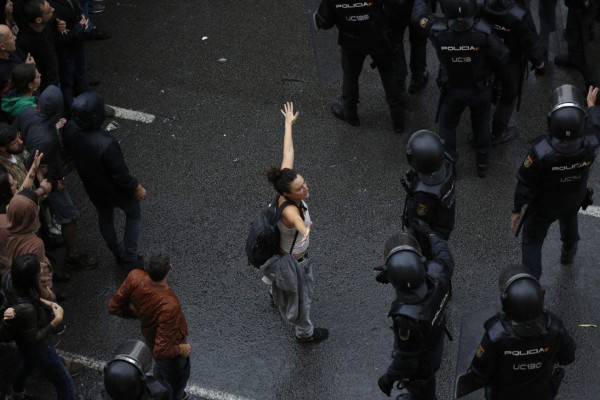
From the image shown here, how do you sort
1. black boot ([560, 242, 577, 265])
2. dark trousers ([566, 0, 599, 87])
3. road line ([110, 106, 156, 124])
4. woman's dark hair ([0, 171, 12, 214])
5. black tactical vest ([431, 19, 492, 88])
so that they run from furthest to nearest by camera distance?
1. road line ([110, 106, 156, 124])
2. dark trousers ([566, 0, 599, 87])
3. black tactical vest ([431, 19, 492, 88])
4. black boot ([560, 242, 577, 265])
5. woman's dark hair ([0, 171, 12, 214])

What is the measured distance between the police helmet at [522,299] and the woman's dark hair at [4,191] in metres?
3.77

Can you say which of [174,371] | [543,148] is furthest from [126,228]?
[543,148]

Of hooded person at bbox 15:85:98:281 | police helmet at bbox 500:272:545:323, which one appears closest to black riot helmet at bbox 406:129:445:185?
police helmet at bbox 500:272:545:323

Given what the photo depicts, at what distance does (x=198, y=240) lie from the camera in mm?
8539

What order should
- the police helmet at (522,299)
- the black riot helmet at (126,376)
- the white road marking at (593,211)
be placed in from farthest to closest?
the white road marking at (593,211), the police helmet at (522,299), the black riot helmet at (126,376)

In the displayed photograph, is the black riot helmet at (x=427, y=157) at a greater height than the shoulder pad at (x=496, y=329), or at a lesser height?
greater

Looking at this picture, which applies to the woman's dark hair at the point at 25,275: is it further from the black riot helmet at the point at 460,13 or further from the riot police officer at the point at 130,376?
the black riot helmet at the point at 460,13

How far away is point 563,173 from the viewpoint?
703 cm

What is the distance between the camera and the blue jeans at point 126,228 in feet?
25.9

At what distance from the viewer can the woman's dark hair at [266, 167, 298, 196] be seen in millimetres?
6672

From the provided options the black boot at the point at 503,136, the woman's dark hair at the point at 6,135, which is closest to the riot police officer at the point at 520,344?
the black boot at the point at 503,136

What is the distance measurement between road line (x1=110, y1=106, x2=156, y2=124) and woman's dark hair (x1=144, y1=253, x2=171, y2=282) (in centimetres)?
402

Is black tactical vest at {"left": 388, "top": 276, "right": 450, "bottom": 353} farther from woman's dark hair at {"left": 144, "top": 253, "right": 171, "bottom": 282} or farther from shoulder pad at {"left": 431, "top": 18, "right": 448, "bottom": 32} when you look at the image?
shoulder pad at {"left": 431, "top": 18, "right": 448, "bottom": 32}

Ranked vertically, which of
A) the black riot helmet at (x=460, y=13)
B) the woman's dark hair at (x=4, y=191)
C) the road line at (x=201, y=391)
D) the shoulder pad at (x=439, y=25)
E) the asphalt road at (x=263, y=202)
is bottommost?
the road line at (x=201, y=391)
